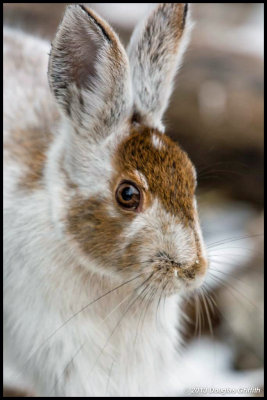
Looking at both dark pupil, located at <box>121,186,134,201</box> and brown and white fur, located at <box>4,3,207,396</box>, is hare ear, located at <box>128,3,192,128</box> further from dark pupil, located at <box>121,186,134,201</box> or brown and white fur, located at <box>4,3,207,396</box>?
dark pupil, located at <box>121,186,134,201</box>

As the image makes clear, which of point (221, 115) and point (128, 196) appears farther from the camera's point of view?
point (221, 115)

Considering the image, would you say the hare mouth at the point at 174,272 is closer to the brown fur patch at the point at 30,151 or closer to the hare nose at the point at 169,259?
the hare nose at the point at 169,259

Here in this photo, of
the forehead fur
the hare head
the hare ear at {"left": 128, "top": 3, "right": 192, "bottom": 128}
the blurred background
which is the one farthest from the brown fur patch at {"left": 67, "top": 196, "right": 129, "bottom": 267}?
the blurred background

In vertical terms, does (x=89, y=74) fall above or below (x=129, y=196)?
above

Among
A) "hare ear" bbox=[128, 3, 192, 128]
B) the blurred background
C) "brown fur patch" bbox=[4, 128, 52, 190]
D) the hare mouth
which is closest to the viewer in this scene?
the hare mouth

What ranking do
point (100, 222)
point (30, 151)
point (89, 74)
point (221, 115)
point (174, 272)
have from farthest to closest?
1. point (221, 115)
2. point (30, 151)
3. point (89, 74)
4. point (100, 222)
5. point (174, 272)

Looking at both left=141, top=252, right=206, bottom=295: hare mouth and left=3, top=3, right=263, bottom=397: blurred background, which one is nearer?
left=141, top=252, right=206, bottom=295: hare mouth

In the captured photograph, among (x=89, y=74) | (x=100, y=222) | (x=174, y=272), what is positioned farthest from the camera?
(x=89, y=74)

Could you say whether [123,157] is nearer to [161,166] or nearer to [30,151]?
[161,166]

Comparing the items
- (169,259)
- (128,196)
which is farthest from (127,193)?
(169,259)
